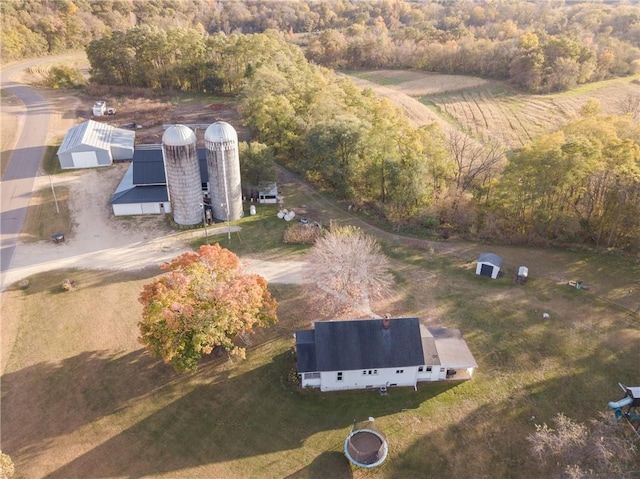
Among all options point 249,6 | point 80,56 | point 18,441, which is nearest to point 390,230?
point 18,441

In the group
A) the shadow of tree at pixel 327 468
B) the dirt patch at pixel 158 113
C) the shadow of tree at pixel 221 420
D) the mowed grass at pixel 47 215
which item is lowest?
the shadow of tree at pixel 327 468

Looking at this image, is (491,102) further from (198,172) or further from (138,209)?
(138,209)

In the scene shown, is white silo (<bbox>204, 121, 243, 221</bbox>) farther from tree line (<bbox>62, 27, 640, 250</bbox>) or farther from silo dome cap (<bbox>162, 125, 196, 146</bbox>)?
tree line (<bbox>62, 27, 640, 250</bbox>)

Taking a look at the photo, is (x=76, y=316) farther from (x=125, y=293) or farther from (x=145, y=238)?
(x=145, y=238)

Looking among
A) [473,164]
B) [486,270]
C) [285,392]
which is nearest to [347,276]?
[285,392]

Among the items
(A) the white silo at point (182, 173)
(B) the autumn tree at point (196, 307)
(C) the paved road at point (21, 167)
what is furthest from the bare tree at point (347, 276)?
(C) the paved road at point (21, 167)

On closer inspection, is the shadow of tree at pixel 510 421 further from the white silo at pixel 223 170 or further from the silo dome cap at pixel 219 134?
the silo dome cap at pixel 219 134

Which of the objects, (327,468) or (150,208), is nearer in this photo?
(327,468)
